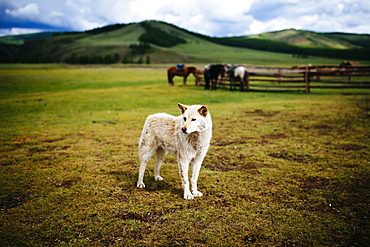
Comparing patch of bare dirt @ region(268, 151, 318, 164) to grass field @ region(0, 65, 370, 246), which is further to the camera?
patch of bare dirt @ region(268, 151, 318, 164)

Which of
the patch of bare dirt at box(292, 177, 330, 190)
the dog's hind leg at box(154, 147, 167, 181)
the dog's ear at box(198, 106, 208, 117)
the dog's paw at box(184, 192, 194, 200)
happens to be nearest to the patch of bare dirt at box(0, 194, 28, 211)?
the dog's hind leg at box(154, 147, 167, 181)

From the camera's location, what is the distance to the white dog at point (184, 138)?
453 centimetres

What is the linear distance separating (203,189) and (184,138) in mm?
1288

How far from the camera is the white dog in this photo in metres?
4.53

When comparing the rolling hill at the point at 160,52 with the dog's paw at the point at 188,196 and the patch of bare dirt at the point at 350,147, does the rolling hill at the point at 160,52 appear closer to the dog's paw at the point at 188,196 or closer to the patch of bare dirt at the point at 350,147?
the patch of bare dirt at the point at 350,147

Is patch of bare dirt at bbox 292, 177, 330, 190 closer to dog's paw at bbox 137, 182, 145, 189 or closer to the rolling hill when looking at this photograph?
dog's paw at bbox 137, 182, 145, 189

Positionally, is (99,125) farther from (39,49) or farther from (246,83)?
(39,49)

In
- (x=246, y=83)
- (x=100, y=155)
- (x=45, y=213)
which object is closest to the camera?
(x=45, y=213)

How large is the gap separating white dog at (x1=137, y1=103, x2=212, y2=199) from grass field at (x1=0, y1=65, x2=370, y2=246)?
0.57 meters

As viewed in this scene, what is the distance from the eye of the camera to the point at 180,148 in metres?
4.83

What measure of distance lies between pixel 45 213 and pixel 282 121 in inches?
397

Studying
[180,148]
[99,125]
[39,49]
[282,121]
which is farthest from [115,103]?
[39,49]

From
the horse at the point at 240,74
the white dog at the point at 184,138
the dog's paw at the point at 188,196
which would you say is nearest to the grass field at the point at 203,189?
the dog's paw at the point at 188,196

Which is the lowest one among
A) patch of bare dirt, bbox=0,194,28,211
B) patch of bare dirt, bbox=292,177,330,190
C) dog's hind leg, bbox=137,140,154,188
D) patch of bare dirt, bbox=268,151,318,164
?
patch of bare dirt, bbox=0,194,28,211
